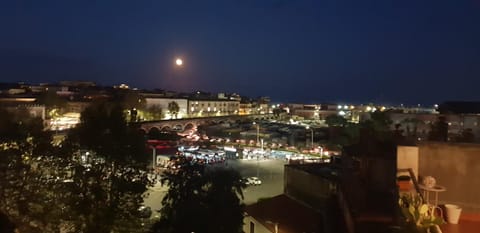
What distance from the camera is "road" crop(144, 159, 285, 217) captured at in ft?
53.1

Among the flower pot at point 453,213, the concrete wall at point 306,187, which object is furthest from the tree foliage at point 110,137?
the concrete wall at point 306,187

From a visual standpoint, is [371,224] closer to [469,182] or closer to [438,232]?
[438,232]

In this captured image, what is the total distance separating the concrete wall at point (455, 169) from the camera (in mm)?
4566

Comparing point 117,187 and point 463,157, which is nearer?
point 463,157

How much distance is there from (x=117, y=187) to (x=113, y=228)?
0.74 metres

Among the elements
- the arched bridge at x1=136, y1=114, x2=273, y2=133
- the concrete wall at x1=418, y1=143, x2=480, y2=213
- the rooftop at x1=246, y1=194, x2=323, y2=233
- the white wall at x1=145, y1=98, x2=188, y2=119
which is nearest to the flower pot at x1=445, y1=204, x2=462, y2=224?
the concrete wall at x1=418, y1=143, x2=480, y2=213

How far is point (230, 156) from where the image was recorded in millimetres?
31812

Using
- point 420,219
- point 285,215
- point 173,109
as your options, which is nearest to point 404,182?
point 420,219

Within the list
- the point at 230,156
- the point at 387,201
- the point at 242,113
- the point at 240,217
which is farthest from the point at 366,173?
the point at 242,113

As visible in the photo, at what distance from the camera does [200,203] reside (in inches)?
295

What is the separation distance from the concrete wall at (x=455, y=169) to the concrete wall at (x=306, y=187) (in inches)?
290

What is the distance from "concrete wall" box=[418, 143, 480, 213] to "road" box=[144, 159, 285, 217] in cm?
861

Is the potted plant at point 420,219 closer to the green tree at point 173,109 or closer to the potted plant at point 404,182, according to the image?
the potted plant at point 404,182

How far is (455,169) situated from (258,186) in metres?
15.8
